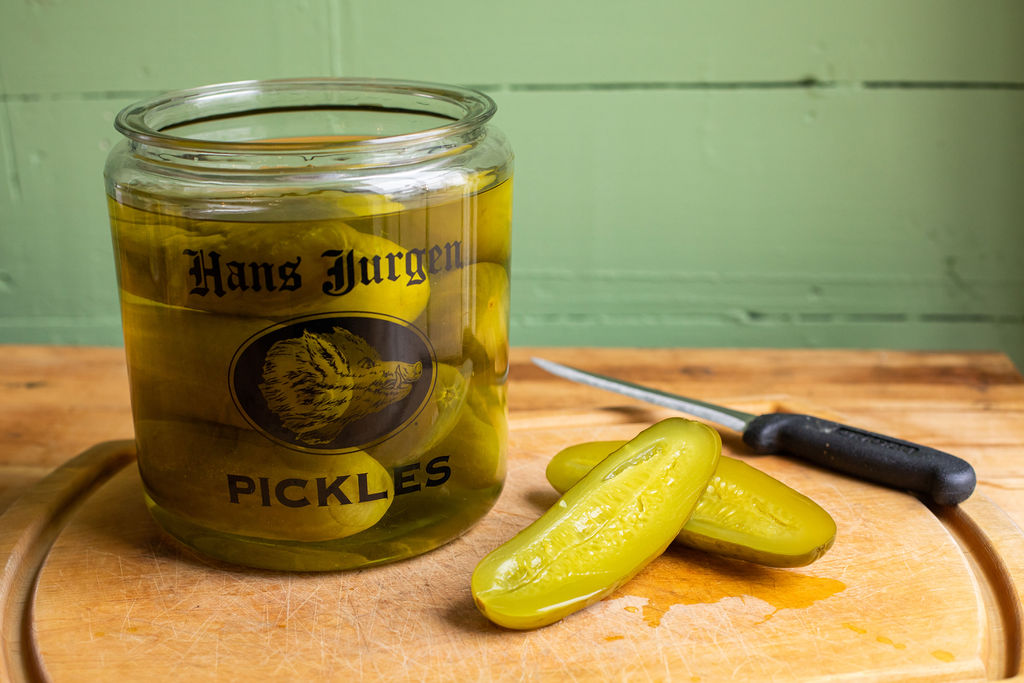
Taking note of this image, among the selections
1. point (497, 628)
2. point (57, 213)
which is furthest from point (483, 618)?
point (57, 213)

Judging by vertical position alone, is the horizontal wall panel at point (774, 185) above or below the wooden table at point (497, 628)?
above

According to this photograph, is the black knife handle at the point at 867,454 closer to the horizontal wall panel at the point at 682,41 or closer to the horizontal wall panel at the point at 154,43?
the horizontal wall panel at the point at 682,41

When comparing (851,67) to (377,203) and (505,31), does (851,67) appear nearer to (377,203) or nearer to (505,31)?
(505,31)

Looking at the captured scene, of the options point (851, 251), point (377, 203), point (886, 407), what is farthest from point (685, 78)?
point (377, 203)

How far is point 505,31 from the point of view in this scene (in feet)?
3.81

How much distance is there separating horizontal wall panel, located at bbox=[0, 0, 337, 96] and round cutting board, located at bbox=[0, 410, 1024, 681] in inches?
24.6

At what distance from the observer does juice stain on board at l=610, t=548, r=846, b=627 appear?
64cm

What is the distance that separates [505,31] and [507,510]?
66 centimetres

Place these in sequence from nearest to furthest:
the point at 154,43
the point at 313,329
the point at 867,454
→ the point at 313,329
the point at 867,454
the point at 154,43

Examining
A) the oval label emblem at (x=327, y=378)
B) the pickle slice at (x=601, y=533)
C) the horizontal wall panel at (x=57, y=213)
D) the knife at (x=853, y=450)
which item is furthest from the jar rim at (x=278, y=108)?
the horizontal wall panel at (x=57, y=213)

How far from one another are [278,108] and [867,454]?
58 cm

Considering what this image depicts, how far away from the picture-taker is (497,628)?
61cm

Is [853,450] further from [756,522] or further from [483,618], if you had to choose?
[483,618]

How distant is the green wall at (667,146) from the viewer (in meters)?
1.16
